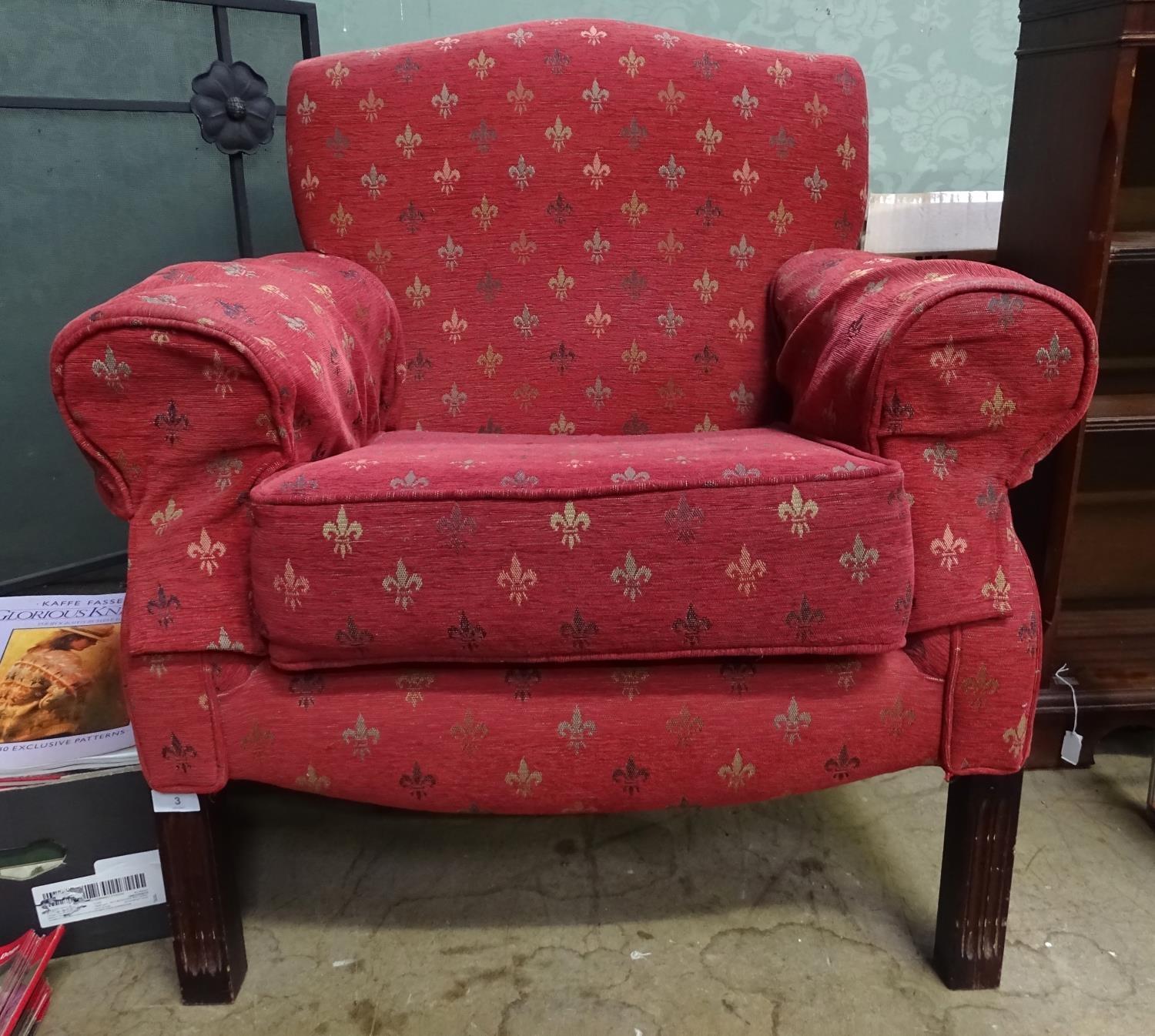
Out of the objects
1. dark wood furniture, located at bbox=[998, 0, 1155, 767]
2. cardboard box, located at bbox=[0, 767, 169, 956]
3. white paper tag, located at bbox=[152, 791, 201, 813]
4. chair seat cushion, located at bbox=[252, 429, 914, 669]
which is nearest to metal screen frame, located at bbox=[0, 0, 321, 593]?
cardboard box, located at bbox=[0, 767, 169, 956]

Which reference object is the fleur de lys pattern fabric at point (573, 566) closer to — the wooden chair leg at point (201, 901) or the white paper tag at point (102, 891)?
the wooden chair leg at point (201, 901)

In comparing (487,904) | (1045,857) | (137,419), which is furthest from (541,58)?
(1045,857)

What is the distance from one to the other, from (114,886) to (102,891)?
0.04 ft

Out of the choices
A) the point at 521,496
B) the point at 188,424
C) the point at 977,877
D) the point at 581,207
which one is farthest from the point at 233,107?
the point at 977,877

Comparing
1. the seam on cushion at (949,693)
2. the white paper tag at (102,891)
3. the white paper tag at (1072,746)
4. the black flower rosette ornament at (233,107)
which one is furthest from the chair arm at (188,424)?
the white paper tag at (1072,746)

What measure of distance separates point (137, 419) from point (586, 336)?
665 millimetres

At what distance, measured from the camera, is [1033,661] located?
0.83 metres

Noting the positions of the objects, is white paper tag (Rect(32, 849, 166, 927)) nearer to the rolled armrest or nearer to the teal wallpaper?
the rolled armrest

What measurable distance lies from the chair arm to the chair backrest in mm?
438

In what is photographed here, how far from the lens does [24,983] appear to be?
0.86 m

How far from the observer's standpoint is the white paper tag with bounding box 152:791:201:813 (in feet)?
2.79

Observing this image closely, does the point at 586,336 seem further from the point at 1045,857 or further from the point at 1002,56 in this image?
the point at 1002,56

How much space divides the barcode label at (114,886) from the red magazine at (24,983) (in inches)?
1.8

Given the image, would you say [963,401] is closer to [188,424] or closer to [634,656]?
[634,656]
